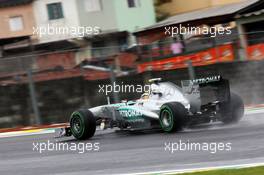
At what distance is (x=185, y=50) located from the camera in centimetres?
1898

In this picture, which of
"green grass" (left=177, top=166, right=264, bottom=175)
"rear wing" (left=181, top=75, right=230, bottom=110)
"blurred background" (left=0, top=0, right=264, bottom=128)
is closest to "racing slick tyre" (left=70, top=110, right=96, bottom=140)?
"rear wing" (left=181, top=75, right=230, bottom=110)

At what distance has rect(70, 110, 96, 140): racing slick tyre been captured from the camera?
41.6ft

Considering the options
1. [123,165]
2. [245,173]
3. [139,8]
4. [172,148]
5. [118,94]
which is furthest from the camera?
[139,8]

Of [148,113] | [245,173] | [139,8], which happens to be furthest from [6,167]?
[139,8]

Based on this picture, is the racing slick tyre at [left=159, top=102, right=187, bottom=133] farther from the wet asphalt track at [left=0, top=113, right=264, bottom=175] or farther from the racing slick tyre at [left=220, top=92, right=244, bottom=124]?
the racing slick tyre at [left=220, top=92, right=244, bottom=124]

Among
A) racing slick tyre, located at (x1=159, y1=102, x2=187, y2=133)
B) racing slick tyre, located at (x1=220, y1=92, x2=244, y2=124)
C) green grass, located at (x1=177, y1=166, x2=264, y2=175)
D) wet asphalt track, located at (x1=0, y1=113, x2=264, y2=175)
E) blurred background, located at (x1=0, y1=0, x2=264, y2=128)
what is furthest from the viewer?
blurred background, located at (x1=0, y1=0, x2=264, y2=128)

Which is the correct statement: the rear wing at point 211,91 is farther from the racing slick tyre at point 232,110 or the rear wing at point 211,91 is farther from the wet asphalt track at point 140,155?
the wet asphalt track at point 140,155

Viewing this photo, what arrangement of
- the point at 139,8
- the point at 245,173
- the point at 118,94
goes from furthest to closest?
the point at 139,8
the point at 118,94
the point at 245,173

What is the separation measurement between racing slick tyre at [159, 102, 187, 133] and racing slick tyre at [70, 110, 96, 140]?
135cm

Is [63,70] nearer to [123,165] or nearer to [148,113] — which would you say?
[148,113]

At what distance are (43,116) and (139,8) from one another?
29260mm

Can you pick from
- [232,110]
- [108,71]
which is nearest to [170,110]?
[232,110]

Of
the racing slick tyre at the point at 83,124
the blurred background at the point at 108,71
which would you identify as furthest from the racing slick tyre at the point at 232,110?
the blurred background at the point at 108,71

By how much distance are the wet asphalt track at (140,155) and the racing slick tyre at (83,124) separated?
0.21m
